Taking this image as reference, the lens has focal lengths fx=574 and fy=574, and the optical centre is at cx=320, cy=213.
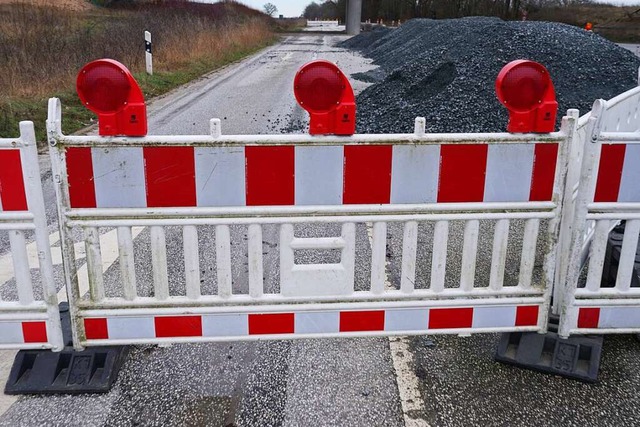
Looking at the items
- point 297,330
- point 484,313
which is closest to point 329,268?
point 297,330

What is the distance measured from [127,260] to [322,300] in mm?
980

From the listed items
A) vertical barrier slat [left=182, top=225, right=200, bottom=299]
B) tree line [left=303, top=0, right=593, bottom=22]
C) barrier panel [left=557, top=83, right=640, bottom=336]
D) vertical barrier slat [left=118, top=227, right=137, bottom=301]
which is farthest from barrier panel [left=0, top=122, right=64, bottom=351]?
tree line [left=303, top=0, right=593, bottom=22]

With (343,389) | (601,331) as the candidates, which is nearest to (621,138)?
(601,331)

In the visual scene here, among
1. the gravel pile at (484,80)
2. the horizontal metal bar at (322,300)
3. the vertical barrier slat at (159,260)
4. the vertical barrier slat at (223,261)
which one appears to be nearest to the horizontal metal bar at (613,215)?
the horizontal metal bar at (322,300)

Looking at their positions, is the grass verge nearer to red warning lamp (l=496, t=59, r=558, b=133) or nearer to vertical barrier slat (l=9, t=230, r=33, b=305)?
vertical barrier slat (l=9, t=230, r=33, b=305)

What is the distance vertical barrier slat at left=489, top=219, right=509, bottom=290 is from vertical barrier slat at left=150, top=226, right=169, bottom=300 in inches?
64.7

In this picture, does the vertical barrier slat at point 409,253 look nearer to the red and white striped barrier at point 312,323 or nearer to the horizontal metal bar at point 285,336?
the red and white striped barrier at point 312,323

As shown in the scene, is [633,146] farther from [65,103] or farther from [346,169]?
[65,103]

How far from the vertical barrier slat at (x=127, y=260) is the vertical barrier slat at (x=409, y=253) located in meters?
1.33

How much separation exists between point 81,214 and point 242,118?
834cm

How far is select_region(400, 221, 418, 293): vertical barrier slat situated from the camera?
2840mm

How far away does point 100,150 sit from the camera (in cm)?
264

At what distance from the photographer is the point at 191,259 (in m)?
2.81

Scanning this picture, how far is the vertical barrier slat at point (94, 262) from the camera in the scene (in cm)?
273
